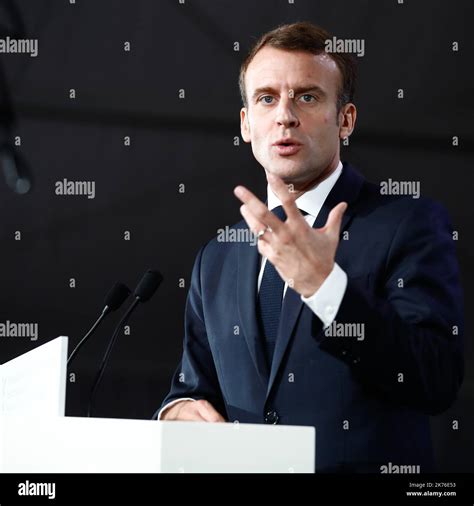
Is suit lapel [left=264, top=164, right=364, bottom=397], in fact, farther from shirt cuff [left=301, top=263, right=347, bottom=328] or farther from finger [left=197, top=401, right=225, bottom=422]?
shirt cuff [left=301, top=263, right=347, bottom=328]

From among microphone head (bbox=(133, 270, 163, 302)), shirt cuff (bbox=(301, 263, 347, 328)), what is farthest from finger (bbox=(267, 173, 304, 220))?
microphone head (bbox=(133, 270, 163, 302))

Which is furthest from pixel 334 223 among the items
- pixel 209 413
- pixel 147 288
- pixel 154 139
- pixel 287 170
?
pixel 154 139

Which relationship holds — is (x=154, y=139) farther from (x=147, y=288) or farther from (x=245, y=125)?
(x=147, y=288)

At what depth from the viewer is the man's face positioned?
2.23m

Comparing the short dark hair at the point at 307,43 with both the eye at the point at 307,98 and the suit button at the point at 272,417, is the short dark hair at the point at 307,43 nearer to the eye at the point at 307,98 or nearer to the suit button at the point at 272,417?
the eye at the point at 307,98

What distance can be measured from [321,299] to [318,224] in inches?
22.7

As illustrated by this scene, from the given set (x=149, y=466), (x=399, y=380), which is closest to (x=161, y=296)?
(x=399, y=380)

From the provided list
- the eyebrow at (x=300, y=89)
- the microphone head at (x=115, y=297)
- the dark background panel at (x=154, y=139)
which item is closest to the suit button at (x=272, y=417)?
the microphone head at (x=115, y=297)

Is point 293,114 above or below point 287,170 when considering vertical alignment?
above

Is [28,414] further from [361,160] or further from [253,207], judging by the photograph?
[361,160]

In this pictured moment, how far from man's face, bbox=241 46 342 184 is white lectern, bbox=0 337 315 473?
0.96 metres

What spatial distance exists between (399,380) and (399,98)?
2.03 meters

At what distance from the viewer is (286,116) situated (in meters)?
2.21

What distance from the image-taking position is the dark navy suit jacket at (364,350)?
1747 mm
